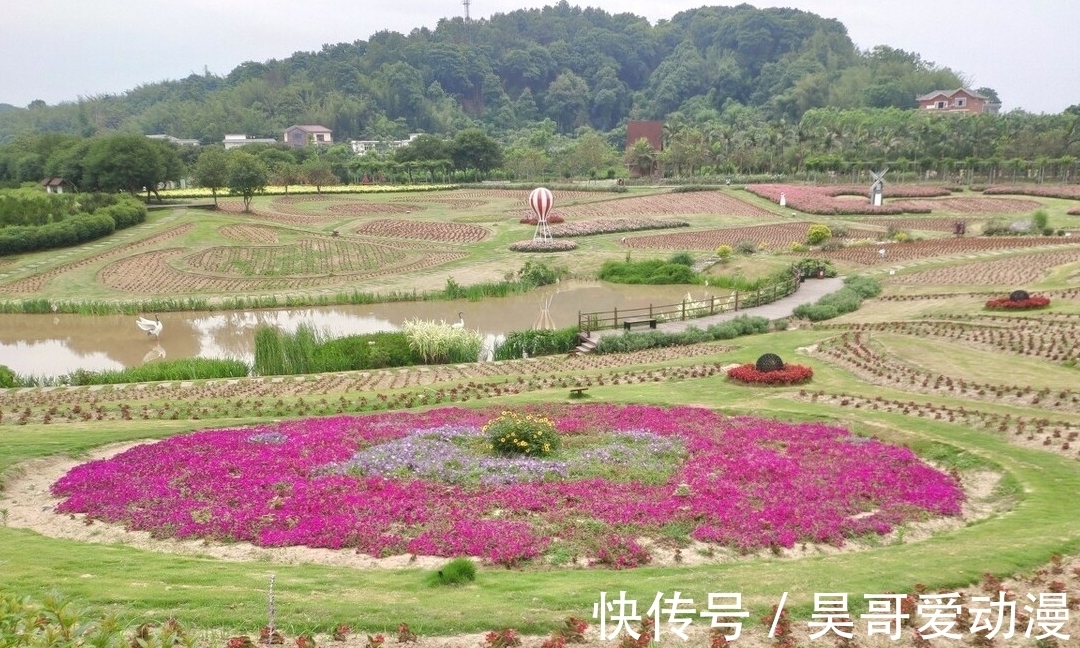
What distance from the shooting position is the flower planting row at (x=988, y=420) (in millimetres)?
15430

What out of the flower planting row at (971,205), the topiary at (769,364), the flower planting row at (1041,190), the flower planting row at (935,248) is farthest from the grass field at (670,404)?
the flower planting row at (1041,190)

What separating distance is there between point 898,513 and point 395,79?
191427 millimetres

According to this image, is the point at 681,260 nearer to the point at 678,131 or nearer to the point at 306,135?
the point at 678,131

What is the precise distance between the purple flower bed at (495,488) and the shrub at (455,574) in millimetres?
899

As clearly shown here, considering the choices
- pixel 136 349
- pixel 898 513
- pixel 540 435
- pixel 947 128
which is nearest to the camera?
pixel 898 513

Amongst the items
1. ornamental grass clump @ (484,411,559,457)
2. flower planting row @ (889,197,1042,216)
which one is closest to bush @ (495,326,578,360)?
ornamental grass clump @ (484,411,559,457)

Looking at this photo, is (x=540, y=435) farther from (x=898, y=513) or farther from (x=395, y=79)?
(x=395, y=79)

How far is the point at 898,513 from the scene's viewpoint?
40.8ft

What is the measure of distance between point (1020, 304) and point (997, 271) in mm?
12598

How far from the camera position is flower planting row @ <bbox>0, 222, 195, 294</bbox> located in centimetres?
4528

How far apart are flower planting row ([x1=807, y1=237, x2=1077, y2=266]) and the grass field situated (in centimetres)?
40

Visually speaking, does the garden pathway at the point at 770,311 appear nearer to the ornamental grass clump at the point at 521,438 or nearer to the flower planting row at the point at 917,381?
the flower planting row at the point at 917,381

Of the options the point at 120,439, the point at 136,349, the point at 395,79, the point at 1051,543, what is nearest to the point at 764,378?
the point at 1051,543

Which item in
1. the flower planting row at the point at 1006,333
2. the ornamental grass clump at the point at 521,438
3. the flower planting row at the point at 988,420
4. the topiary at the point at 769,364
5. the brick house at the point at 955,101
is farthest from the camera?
the brick house at the point at 955,101
